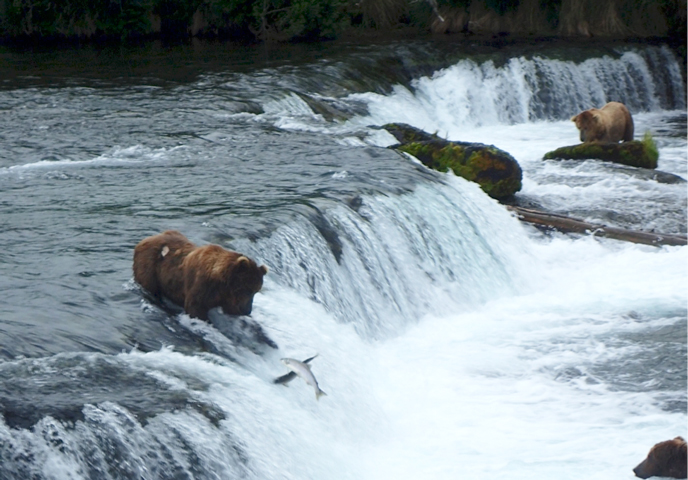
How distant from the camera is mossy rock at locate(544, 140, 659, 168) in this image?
43.9 feet

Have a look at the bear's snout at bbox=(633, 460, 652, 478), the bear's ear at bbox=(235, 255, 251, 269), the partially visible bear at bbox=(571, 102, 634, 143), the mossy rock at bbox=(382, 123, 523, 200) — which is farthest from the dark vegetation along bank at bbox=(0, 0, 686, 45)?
the bear's snout at bbox=(633, 460, 652, 478)

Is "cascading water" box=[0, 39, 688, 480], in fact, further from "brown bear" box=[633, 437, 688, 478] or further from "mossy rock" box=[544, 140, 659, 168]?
"brown bear" box=[633, 437, 688, 478]

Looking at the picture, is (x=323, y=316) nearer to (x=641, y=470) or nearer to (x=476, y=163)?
(x=641, y=470)

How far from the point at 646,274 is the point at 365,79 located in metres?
9.42

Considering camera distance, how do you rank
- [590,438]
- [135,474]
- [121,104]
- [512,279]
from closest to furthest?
[135,474]
[590,438]
[512,279]
[121,104]

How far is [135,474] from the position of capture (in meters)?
4.37

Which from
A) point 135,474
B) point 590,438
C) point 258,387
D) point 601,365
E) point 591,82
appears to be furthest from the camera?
point 591,82

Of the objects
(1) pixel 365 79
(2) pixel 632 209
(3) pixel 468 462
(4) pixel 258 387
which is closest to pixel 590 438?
(3) pixel 468 462

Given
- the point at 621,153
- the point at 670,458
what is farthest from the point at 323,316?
the point at 621,153

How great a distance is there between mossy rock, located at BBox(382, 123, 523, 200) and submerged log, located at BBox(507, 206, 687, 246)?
727 millimetres

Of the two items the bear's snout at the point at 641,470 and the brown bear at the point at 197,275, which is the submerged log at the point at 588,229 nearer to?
the bear's snout at the point at 641,470

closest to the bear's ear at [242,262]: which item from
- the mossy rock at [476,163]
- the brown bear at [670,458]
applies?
the brown bear at [670,458]

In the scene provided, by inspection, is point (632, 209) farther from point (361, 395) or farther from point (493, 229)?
point (361, 395)

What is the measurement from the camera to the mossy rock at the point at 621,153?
43.9 ft
